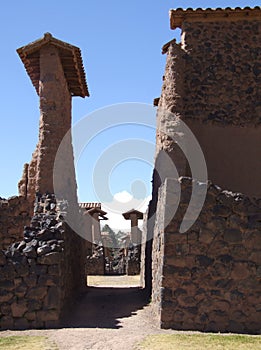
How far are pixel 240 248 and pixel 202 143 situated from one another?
393cm

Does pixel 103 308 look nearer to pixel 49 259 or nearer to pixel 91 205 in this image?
pixel 49 259

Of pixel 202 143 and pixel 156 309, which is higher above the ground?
pixel 202 143

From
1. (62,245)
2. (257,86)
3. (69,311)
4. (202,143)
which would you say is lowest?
(69,311)

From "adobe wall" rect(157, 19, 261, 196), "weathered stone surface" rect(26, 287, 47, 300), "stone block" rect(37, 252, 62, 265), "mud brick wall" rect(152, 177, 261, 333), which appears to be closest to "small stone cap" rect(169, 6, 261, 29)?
"adobe wall" rect(157, 19, 261, 196)

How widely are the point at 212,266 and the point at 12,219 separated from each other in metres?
7.54

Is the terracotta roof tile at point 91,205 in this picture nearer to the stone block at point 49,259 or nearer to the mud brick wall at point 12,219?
the mud brick wall at point 12,219

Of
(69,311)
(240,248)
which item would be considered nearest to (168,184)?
(240,248)

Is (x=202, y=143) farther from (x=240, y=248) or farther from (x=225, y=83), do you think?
(x=240, y=248)

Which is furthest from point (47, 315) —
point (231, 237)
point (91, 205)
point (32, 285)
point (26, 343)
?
point (91, 205)

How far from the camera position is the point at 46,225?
10.9 meters

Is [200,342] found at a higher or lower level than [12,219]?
lower

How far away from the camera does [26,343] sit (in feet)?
26.6

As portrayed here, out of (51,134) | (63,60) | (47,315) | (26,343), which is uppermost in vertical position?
(63,60)

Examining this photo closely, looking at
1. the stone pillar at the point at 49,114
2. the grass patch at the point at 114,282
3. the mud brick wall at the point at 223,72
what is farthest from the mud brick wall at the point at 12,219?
the mud brick wall at the point at 223,72
